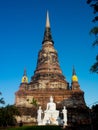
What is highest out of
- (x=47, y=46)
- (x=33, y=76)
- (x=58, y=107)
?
(x=47, y=46)

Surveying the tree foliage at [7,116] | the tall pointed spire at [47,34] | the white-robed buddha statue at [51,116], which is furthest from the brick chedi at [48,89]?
the white-robed buddha statue at [51,116]

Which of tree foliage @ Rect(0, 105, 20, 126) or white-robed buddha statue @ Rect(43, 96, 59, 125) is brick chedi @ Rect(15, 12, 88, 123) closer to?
tree foliage @ Rect(0, 105, 20, 126)

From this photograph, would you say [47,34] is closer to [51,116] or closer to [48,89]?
[48,89]

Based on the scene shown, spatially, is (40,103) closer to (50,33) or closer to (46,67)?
(46,67)

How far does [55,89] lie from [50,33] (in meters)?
17.6

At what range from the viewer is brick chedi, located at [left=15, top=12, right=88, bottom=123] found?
39.8 m

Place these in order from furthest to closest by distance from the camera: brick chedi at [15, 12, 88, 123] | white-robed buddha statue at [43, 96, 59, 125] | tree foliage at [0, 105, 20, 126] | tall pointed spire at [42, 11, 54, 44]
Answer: tall pointed spire at [42, 11, 54, 44], brick chedi at [15, 12, 88, 123], white-robed buddha statue at [43, 96, 59, 125], tree foliage at [0, 105, 20, 126]

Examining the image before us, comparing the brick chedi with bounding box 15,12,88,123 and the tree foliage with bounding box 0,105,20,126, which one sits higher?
the brick chedi with bounding box 15,12,88,123

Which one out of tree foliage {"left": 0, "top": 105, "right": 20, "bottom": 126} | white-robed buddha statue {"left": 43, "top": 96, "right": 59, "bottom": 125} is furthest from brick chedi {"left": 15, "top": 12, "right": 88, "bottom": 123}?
white-robed buddha statue {"left": 43, "top": 96, "right": 59, "bottom": 125}

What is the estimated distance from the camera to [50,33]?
54.9 m

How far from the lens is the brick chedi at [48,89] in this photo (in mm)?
39816

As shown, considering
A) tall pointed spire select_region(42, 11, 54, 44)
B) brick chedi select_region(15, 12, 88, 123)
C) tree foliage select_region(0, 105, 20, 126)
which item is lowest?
tree foliage select_region(0, 105, 20, 126)

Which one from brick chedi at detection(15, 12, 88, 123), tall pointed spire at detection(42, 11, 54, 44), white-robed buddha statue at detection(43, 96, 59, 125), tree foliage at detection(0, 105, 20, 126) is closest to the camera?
tree foliage at detection(0, 105, 20, 126)

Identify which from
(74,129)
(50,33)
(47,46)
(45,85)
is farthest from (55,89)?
(74,129)
